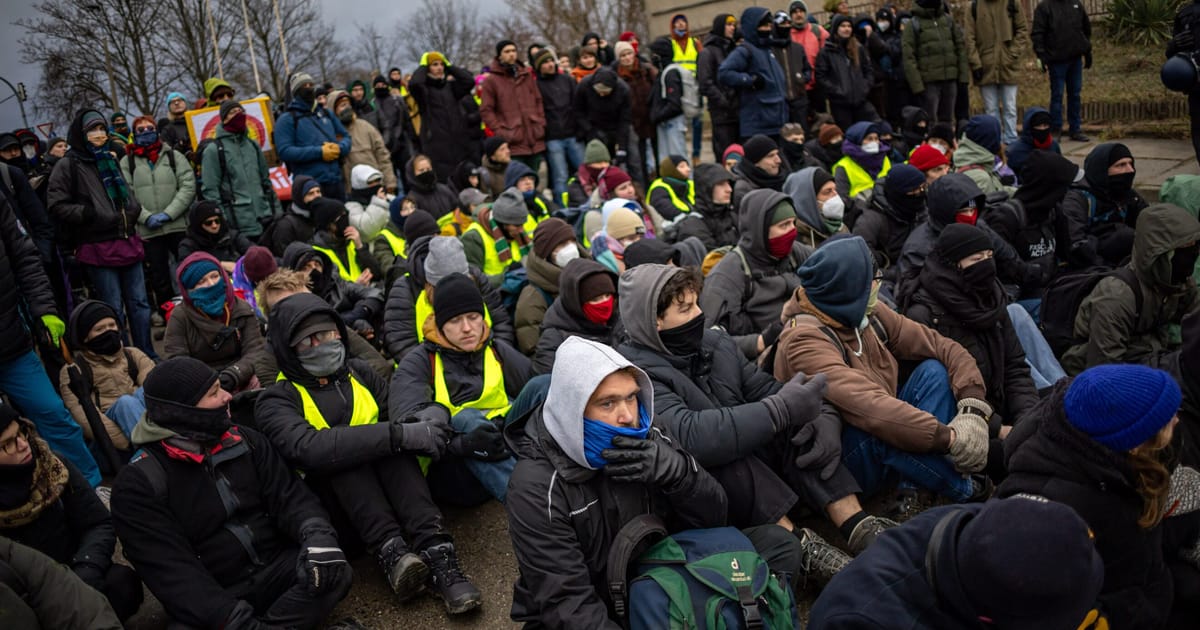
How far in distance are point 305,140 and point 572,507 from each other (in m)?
7.54

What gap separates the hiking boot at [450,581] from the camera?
386 cm

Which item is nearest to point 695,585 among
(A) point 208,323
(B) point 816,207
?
(A) point 208,323

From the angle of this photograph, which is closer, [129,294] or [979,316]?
[979,316]

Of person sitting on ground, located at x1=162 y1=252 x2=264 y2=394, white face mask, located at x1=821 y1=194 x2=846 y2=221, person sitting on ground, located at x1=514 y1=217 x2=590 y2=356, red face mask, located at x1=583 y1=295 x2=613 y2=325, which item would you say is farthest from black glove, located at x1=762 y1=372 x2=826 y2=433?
person sitting on ground, located at x1=162 y1=252 x2=264 y2=394

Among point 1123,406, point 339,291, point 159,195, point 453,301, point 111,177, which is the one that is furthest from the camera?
point 159,195

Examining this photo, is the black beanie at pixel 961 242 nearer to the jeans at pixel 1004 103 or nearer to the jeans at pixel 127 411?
the jeans at pixel 127 411

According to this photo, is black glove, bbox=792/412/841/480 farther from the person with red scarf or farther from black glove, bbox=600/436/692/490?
the person with red scarf

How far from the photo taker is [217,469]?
3.74m

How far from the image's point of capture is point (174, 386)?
142 inches

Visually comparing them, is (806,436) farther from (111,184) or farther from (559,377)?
(111,184)

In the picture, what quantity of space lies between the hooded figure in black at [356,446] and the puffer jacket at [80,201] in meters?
3.60

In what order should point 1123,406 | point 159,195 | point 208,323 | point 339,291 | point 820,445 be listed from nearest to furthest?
point 1123,406, point 820,445, point 208,323, point 339,291, point 159,195

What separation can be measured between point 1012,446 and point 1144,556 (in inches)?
20.7

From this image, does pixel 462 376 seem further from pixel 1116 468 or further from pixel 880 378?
pixel 1116 468
